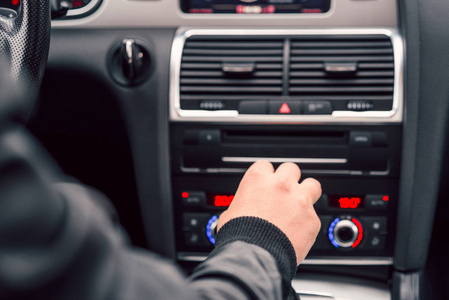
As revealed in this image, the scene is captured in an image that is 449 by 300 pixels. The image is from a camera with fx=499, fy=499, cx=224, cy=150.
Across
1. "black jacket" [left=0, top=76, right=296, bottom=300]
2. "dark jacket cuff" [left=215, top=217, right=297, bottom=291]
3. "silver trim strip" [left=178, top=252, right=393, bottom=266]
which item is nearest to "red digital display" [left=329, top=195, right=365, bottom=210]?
"silver trim strip" [left=178, top=252, right=393, bottom=266]

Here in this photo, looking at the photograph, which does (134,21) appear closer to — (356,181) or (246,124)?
(246,124)

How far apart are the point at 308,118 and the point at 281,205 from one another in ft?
1.52

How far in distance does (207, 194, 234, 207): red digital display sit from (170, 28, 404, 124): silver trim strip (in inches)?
→ 7.5

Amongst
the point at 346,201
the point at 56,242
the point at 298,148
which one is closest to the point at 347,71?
the point at 298,148

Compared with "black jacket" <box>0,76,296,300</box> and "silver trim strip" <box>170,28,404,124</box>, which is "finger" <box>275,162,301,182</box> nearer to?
"silver trim strip" <box>170,28,404,124</box>

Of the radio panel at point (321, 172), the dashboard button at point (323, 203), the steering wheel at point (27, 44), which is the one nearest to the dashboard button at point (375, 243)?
the radio panel at point (321, 172)

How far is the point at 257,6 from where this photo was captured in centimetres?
122

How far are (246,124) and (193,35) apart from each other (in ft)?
0.84

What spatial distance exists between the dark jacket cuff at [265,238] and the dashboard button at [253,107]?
1.68 feet

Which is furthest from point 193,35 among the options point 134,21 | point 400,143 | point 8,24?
point 400,143

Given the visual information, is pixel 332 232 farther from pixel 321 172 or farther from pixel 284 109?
pixel 284 109

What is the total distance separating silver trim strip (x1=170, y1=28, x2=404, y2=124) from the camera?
1142 mm

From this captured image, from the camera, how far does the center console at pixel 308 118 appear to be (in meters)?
1.15

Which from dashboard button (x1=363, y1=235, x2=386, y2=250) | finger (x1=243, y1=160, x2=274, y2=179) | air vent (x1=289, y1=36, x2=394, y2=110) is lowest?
dashboard button (x1=363, y1=235, x2=386, y2=250)
